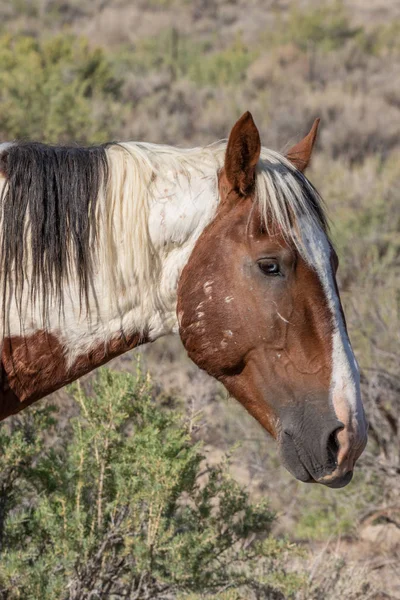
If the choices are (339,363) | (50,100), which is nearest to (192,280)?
(339,363)

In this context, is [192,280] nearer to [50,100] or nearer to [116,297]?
[116,297]

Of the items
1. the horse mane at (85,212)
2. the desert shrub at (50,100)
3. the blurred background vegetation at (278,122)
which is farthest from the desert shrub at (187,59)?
the horse mane at (85,212)

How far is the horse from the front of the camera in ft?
7.24

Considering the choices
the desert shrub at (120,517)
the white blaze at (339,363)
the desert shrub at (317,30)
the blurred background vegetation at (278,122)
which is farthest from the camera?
the desert shrub at (317,30)

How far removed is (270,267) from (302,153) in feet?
2.02

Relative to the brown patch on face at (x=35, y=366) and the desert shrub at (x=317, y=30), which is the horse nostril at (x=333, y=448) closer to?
the brown patch on face at (x=35, y=366)

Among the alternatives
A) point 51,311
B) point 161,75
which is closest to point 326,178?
point 161,75

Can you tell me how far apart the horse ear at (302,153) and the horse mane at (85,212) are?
0.76 feet

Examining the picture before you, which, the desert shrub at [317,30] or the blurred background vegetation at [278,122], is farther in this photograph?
the desert shrub at [317,30]

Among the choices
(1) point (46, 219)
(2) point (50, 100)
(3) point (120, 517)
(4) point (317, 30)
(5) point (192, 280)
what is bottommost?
(4) point (317, 30)

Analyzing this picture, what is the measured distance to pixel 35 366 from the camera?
2293mm

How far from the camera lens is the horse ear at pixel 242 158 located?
2248 mm

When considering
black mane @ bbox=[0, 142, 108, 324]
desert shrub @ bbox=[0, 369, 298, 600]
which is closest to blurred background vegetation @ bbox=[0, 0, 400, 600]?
desert shrub @ bbox=[0, 369, 298, 600]

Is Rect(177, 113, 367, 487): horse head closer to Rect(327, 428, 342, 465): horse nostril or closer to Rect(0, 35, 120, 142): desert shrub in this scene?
Rect(327, 428, 342, 465): horse nostril
